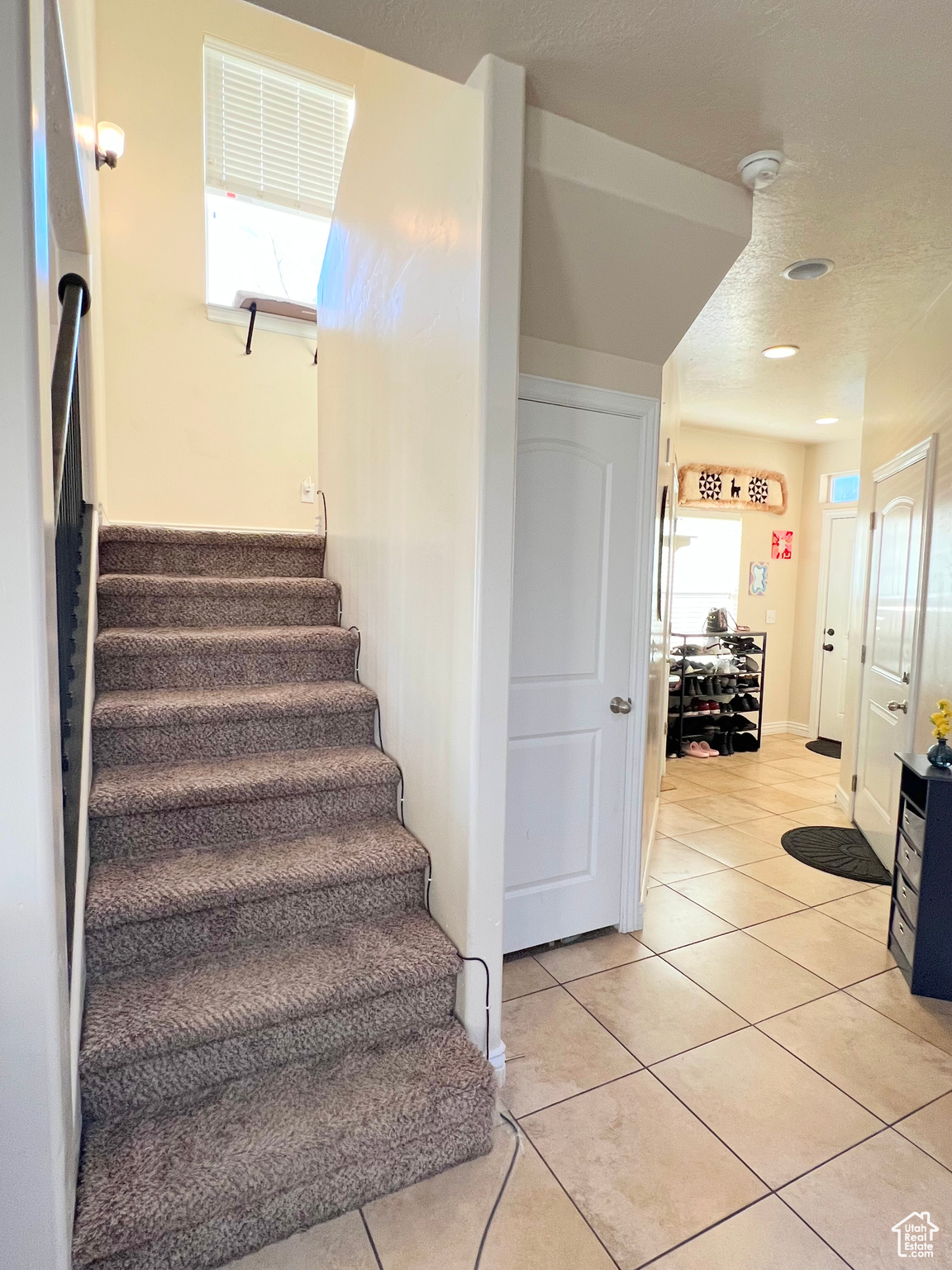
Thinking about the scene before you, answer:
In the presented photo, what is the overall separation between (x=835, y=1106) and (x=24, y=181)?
2752 millimetres

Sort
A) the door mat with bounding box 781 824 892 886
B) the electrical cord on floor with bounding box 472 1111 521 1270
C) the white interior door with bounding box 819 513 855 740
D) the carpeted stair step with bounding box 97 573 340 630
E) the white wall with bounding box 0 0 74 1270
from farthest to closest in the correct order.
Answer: the white interior door with bounding box 819 513 855 740 → the door mat with bounding box 781 824 892 886 → the carpeted stair step with bounding box 97 573 340 630 → the electrical cord on floor with bounding box 472 1111 521 1270 → the white wall with bounding box 0 0 74 1270

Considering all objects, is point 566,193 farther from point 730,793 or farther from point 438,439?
point 730,793

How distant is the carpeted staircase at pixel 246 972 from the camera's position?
140cm

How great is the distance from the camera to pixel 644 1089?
1.89 m

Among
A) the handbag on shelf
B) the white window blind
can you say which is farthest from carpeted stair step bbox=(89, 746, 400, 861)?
the handbag on shelf

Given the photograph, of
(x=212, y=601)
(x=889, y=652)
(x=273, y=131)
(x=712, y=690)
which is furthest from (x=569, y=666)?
(x=273, y=131)

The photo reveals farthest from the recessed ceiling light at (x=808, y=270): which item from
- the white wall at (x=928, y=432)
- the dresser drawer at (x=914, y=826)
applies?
the dresser drawer at (x=914, y=826)

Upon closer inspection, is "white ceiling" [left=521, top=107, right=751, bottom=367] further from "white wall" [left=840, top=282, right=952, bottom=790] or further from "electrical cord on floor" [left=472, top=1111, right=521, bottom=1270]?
"electrical cord on floor" [left=472, top=1111, right=521, bottom=1270]

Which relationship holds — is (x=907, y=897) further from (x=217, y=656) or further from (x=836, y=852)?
(x=217, y=656)

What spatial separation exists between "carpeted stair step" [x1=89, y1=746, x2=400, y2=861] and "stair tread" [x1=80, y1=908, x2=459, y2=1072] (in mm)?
357

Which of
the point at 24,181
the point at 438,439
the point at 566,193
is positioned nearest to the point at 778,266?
the point at 566,193

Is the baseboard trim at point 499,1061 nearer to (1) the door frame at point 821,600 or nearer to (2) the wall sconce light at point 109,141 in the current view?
(2) the wall sconce light at point 109,141

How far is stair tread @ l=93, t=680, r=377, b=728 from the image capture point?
2.18m

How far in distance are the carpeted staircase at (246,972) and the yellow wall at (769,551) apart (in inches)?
179
